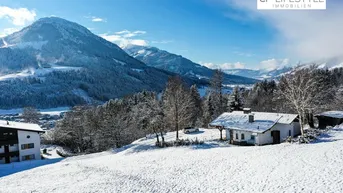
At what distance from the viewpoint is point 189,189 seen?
2095 cm

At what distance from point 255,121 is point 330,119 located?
13244mm

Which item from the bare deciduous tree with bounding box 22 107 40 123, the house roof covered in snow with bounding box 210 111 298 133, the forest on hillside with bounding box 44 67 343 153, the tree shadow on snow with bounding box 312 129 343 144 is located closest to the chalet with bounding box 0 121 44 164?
the forest on hillside with bounding box 44 67 343 153

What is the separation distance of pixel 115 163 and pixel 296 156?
2084 centimetres

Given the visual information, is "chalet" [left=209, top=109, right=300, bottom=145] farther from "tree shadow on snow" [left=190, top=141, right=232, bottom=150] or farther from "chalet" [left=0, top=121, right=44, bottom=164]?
"chalet" [left=0, top=121, right=44, bottom=164]

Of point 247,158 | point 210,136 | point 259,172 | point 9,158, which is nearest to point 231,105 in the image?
point 210,136

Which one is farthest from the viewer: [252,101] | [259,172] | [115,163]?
[252,101]

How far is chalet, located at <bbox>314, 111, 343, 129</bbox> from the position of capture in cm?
4295

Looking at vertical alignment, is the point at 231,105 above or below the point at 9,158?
above

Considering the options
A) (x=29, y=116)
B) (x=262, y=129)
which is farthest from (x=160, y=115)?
(x=29, y=116)

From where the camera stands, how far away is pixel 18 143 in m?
48.6

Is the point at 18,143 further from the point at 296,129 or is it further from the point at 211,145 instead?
the point at 296,129

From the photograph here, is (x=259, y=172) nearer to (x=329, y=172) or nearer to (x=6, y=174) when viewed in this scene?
(x=329, y=172)

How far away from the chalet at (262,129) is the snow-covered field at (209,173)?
20.0 feet

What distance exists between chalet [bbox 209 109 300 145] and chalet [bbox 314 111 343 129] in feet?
21.6
